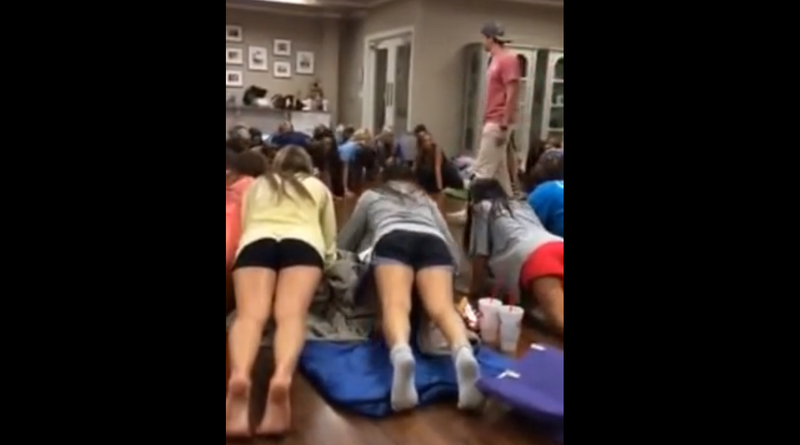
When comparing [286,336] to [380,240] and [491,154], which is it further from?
[491,154]

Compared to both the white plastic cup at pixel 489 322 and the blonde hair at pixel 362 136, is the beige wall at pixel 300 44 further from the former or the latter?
the white plastic cup at pixel 489 322

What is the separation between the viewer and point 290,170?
132 centimetres

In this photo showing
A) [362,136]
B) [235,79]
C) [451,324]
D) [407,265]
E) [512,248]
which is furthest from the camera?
[512,248]

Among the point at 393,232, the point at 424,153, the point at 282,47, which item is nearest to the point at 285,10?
the point at 282,47

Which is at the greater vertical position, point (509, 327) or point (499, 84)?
point (499, 84)

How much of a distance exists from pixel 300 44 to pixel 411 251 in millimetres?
672

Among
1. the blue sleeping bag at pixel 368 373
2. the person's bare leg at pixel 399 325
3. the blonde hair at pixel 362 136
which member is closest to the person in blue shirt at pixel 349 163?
the blonde hair at pixel 362 136

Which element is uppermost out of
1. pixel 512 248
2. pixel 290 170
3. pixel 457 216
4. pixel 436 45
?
pixel 436 45

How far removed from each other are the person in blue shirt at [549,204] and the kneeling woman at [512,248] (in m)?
0.03

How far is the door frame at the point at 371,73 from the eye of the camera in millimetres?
1123
